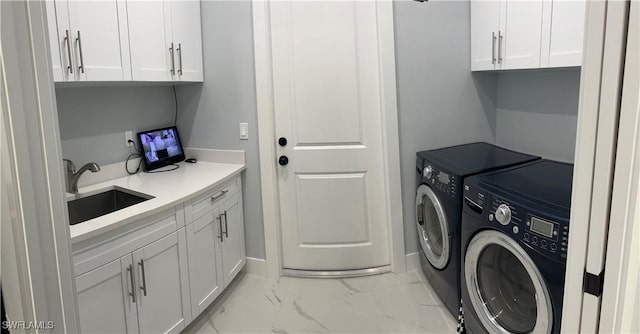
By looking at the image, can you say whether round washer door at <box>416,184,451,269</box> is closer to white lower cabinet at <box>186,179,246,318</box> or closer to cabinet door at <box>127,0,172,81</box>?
white lower cabinet at <box>186,179,246,318</box>

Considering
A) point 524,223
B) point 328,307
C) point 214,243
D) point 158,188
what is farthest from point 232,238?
point 524,223

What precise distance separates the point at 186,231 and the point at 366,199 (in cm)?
130

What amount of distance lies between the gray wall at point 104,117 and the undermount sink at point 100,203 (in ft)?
0.77

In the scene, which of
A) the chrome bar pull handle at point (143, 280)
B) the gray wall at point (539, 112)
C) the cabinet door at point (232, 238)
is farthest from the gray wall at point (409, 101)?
the chrome bar pull handle at point (143, 280)

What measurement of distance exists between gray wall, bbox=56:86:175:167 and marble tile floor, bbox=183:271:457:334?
1.17 metres

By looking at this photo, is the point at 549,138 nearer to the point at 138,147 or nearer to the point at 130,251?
the point at 130,251

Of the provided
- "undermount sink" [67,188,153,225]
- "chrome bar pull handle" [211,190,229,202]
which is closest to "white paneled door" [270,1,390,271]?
"chrome bar pull handle" [211,190,229,202]

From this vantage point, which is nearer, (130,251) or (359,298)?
(130,251)

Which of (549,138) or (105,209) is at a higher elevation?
(549,138)

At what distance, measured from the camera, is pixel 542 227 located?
152cm

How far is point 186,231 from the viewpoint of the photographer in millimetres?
2197

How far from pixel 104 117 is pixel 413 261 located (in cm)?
229

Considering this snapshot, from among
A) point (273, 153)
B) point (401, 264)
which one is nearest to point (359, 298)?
point (401, 264)

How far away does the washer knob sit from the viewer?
5.57ft
